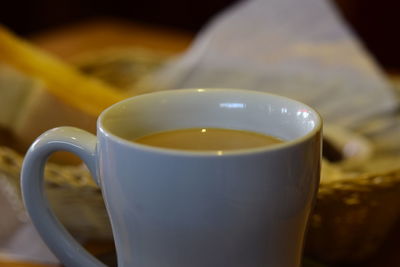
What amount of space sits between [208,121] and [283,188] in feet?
0.28

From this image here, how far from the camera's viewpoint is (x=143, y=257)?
11.3 inches

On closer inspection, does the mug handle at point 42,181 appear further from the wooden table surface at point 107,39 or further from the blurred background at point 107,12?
the blurred background at point 107,12

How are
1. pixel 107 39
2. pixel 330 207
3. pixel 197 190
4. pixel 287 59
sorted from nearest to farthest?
pixel 197 190 → pixel 330 207 → pixel 287 59 → pixel 107 39

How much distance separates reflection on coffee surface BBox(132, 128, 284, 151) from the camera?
1.00 ft

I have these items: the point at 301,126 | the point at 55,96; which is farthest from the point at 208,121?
the point at 55,96

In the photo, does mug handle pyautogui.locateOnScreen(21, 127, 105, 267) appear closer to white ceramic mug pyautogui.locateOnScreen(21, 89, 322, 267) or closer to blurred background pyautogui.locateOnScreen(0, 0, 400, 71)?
white ceramic mug pyautogui.locateOnScreen(21, 89, 322, 267)

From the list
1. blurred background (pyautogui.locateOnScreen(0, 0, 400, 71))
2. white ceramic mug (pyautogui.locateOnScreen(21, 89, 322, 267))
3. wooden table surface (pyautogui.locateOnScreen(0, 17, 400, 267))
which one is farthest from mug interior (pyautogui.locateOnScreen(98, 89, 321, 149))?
blurred background (pyautogui.locateOnScreen(0, 0, 400, 71))

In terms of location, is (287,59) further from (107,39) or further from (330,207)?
(107,39)

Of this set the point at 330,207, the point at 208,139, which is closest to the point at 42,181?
the point at 208,139

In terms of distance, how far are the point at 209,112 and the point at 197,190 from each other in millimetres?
90

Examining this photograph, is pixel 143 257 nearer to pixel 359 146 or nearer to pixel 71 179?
pixel 71 179

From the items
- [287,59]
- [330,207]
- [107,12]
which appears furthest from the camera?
[107,12]

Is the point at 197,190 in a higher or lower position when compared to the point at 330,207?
higher

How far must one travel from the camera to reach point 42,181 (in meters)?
0.32
